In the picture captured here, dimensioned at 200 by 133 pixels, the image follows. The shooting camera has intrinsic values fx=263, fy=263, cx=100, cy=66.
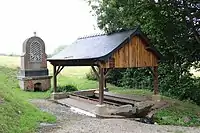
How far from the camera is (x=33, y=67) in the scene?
2025 cm

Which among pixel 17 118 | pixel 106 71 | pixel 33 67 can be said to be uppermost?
pixel 33 67

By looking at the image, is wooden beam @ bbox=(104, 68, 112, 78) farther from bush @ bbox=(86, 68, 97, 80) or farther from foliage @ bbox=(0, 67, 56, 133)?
bush @ bbox=(86, 68, 97, 80)

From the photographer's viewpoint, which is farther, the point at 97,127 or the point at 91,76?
the point at 91,76

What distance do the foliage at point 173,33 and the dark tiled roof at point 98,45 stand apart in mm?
2484

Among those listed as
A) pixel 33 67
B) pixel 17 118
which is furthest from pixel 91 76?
pixel 17 118

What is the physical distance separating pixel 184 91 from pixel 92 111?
22.6ft

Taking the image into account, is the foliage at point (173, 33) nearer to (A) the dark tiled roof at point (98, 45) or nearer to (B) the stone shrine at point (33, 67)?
(A) the dark tiled roof at point (98, 45)

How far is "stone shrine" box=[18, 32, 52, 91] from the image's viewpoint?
19.8 metres

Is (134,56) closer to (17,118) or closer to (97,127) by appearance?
(97,127)

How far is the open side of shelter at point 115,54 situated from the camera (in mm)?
12073

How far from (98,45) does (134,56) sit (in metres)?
1.96

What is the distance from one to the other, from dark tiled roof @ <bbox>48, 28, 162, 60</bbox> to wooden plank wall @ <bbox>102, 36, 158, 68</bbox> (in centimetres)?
39

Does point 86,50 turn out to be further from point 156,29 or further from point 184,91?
point 184,91

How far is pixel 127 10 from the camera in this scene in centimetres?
1625
